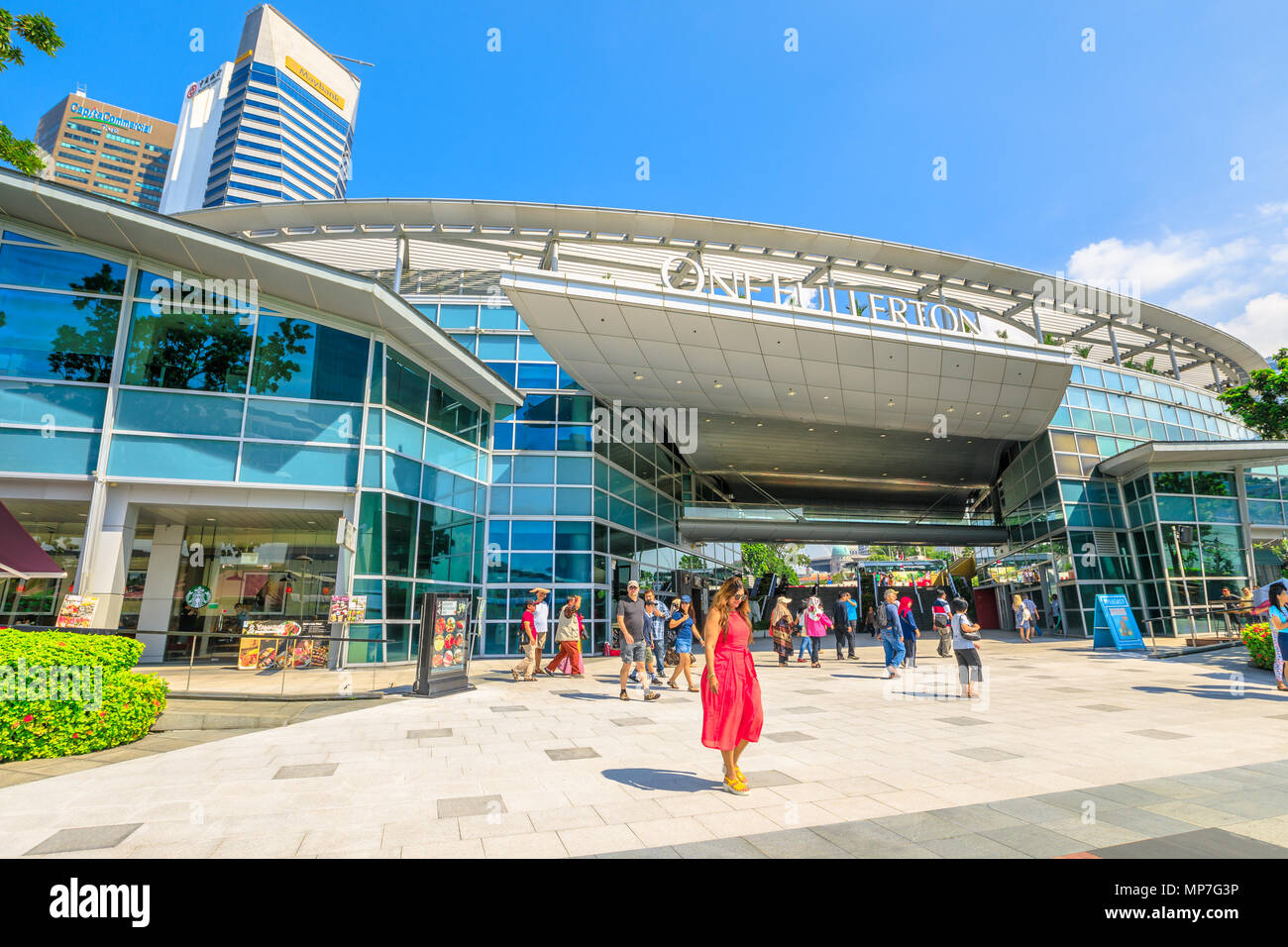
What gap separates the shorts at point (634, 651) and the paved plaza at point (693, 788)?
1659 millimetres

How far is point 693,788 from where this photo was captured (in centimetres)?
502

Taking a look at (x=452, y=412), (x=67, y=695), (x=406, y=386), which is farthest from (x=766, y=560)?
(x=67, y=695)

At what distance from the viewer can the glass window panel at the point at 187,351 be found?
44.6ft

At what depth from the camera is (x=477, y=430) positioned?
19.8 metres

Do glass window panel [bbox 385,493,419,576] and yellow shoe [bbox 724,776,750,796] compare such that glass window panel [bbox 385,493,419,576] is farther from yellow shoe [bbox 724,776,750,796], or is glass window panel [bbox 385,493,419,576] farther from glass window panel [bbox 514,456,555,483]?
yellow shoe [bbox 724,776,750,796]

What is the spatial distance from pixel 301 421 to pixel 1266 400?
26851 mm

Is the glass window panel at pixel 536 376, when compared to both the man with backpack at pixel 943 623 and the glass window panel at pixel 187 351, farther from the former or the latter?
the man with backpack at pixel 943 623

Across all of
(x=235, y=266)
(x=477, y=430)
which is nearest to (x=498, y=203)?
(x=477, y=430)

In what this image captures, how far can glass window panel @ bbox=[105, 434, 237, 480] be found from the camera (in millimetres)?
13172

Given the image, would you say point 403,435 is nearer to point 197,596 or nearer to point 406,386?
point 406,386

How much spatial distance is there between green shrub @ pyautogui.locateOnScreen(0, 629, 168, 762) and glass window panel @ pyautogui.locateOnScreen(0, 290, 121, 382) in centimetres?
884
